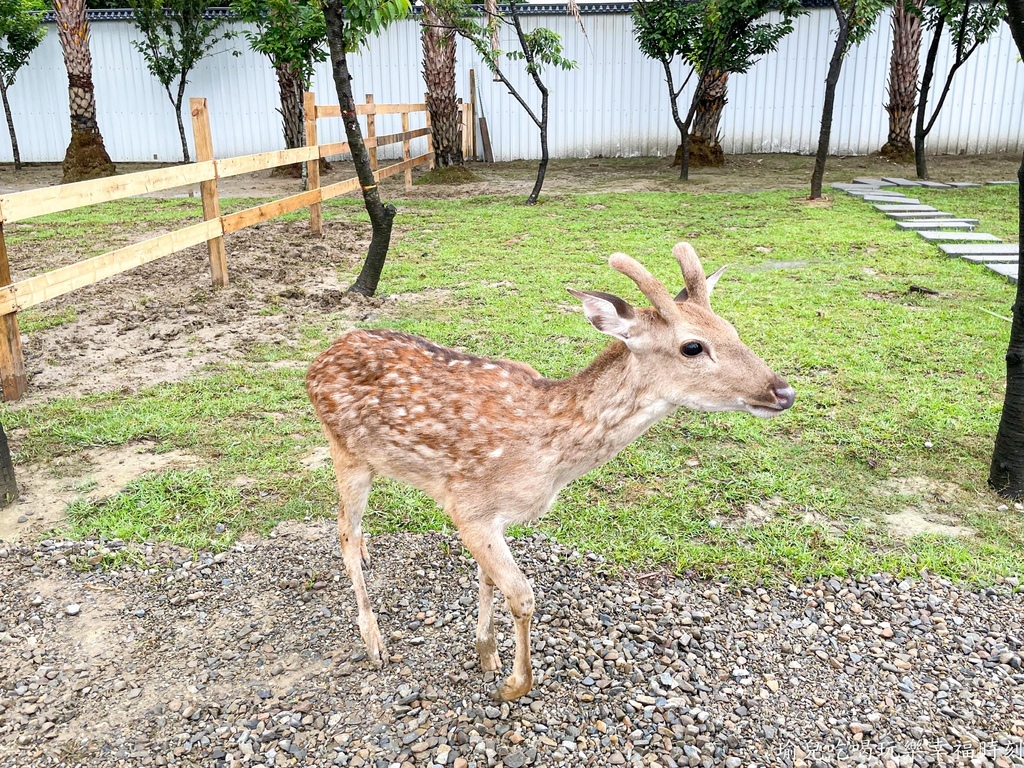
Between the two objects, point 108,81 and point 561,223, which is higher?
point 108,81

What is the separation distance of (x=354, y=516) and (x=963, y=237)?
924 cm

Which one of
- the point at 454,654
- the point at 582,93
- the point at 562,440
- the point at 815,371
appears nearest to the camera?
the point at 562,440

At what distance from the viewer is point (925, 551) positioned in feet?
12.1

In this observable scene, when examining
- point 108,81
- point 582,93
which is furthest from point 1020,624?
point 108,81

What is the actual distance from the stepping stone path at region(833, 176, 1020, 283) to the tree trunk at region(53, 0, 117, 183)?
1478 cm

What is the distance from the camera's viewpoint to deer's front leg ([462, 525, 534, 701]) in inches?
104

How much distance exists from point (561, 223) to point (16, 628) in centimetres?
938

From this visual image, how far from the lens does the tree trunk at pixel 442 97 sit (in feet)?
53.2

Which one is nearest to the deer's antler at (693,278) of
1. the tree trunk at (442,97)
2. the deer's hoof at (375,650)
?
the deer's hoof at (375,650)

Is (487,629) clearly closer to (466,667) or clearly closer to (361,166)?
(466,667)

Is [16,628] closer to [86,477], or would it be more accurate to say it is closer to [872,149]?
[86,477]

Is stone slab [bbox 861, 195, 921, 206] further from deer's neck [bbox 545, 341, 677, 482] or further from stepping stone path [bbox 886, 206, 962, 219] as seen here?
deer's neck [bbox 545, 341, 677, 482]

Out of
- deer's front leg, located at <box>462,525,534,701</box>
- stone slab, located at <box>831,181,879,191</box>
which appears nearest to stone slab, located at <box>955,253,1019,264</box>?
stone slab, located at <box>831,181,879,191</box>

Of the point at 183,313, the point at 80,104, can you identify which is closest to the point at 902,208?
the point at 183,313
